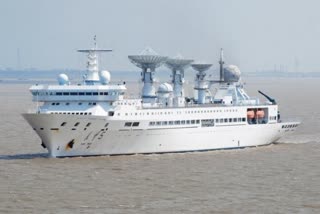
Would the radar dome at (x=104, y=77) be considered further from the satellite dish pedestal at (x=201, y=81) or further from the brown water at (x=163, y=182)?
the satellite dish pedestal at (x=201, y=81)

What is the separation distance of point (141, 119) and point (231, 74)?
17861 mm

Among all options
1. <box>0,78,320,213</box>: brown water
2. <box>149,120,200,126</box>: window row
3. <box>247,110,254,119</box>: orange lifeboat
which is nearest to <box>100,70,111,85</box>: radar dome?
<box>149,120,200,126</box>: window row

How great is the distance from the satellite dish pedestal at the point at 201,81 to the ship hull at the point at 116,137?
6817mm

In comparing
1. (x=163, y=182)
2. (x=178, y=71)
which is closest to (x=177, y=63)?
(x=178, y=71)

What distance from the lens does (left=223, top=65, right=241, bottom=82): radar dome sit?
2788 inches

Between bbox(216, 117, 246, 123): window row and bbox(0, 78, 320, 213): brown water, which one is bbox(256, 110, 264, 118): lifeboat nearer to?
bbox(216, 117, 246, 123): window row

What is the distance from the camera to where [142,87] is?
208 ft

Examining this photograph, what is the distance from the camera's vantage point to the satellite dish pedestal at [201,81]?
68750mm

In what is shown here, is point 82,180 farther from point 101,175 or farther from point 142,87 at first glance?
point 142,87

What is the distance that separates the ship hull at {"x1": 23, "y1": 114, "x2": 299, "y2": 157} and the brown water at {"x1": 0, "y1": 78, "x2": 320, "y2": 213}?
0.88 meters

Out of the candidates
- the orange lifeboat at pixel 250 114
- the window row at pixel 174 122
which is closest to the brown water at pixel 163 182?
the window row at pixel 174 122

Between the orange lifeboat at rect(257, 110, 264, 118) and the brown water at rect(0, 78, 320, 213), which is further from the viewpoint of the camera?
the orange lifeboat at rect(257, 110, 264, 118)

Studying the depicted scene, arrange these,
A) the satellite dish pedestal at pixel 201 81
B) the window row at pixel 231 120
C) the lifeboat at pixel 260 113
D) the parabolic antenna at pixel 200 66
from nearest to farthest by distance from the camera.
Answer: the window row at pixel 231 120 → the lifeboat at pixel 260 113 → the satellite dish pedestal at pixel 201 81 → the parabolic antenna at pixel 200 66

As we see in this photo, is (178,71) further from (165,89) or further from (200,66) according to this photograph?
(165,89)
